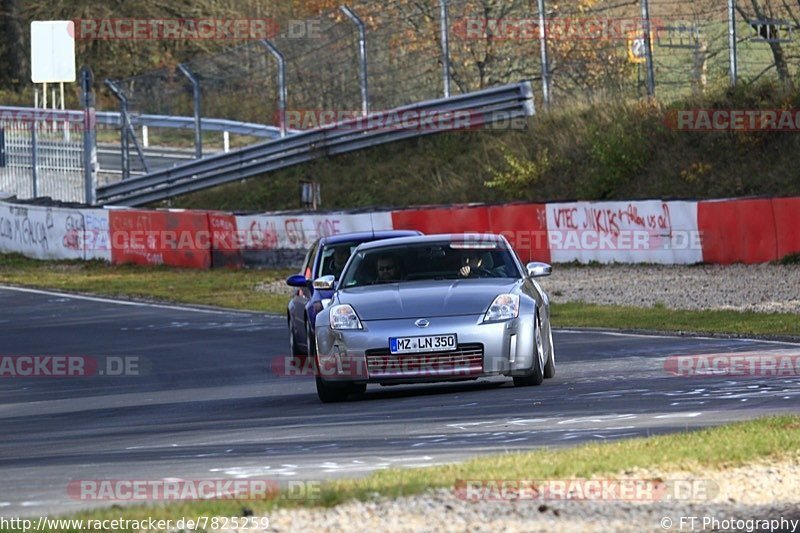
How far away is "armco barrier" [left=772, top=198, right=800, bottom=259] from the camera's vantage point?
84.4 ft

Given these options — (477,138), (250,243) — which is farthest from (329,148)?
(250,243)

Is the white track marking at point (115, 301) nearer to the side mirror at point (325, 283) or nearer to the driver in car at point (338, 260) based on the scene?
the driver in car at point (338, 260)

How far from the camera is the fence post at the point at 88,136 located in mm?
37219

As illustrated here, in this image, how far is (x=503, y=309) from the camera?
1331 centimetres

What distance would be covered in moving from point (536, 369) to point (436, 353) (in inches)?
39.5

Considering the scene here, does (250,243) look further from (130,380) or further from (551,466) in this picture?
(551,466)

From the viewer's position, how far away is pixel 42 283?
33.3 meters

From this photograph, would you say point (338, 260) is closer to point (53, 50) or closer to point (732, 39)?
point (732, 39)

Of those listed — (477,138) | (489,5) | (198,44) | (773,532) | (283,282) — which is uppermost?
(198,44)

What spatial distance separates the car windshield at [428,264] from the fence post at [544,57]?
2047 centimetres

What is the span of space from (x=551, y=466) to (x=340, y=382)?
5005mm
